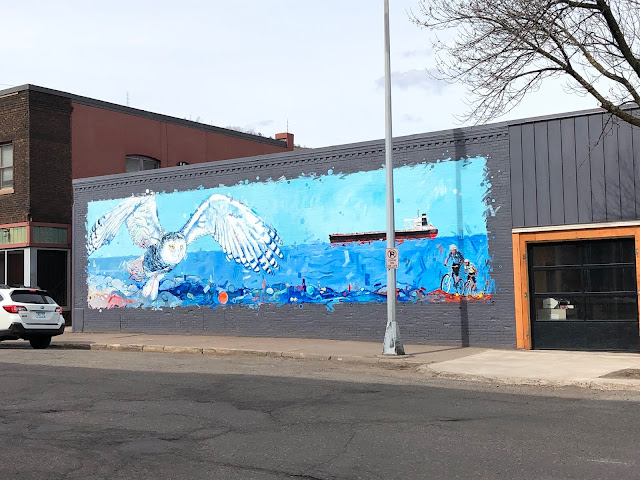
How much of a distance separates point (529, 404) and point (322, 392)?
2916 mm

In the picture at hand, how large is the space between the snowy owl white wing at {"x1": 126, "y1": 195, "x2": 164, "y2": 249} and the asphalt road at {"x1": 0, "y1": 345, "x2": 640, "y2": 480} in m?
10.6

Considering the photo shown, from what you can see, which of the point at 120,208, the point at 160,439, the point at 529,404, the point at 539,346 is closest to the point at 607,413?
the point at 529,404

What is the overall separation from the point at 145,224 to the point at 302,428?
1654cm

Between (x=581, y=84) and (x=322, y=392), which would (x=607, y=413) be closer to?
(x=322, y=392)

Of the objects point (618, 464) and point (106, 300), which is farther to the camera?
point (106, 300)

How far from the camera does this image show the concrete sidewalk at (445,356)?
12594 mm

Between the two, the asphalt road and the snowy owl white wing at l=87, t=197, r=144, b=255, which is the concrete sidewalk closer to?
the asphalt road

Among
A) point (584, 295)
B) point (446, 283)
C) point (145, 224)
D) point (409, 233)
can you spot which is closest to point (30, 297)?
point (145, 224)

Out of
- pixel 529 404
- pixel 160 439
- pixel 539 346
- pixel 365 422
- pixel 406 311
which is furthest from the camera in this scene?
pixel 406 311

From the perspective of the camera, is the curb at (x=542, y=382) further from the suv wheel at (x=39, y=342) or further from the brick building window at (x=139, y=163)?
the brick building window at (x=139, y=163)

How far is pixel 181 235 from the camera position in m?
23.2

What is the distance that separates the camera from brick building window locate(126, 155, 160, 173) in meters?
31.5

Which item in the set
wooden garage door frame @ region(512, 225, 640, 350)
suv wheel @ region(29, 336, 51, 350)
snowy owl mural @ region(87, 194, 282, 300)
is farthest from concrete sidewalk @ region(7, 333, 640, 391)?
snowy owl mural @ region(87, 194, 282, 300)

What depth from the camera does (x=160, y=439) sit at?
7945mm
